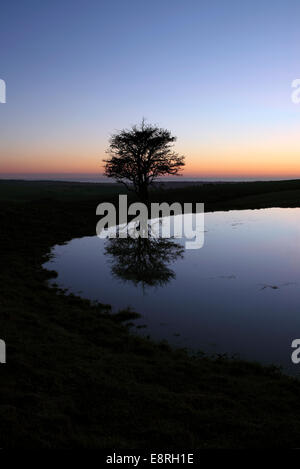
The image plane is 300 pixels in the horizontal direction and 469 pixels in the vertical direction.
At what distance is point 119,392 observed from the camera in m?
7.18

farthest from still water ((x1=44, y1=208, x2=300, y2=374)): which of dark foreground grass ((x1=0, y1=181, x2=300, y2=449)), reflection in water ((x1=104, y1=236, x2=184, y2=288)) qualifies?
dark foreground grass ((x1=0, y1=181, x2=300, y2=449))

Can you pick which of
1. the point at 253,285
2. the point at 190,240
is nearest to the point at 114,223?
the point at 190,240

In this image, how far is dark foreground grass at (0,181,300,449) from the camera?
5.67 metres

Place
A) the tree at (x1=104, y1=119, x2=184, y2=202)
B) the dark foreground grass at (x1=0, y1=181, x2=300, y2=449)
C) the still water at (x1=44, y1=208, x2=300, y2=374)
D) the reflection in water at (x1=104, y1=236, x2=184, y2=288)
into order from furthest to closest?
the tree at (x1=104, y1=119, x2=184, y2=202) → the reflection in water at (x1=104, y1=236, x2=184, y2=288) → the still water at (x1=44, y1=208, x2=300, y2=374) → the dark foreground grass at (x1=0, y1=181, x2=300, y2=449)

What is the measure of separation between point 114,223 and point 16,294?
29.3m

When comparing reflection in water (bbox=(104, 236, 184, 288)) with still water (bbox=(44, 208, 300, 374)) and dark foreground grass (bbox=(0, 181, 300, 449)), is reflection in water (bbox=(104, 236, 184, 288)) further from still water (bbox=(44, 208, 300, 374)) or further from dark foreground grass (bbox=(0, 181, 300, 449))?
dark foreground grass (bbox=(0, 181, 300, 449))

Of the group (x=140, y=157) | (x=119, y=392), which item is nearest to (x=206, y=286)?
(x=119, y=392)

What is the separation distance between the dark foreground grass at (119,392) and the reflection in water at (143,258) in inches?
207

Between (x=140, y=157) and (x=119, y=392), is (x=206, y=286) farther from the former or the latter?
(x=140, y=157)

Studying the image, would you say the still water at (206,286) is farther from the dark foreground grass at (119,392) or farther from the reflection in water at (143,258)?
the dark foreground grass at (119,392)

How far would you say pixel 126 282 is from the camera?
16.8m

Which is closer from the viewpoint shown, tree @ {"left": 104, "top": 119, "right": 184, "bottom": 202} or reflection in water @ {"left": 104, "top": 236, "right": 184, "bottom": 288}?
reflection in water @ {"left": 104, "top": 236, "right": 184, "bottom": 288}

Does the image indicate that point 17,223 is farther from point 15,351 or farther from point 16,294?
point 15,351

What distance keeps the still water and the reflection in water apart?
0.06m
